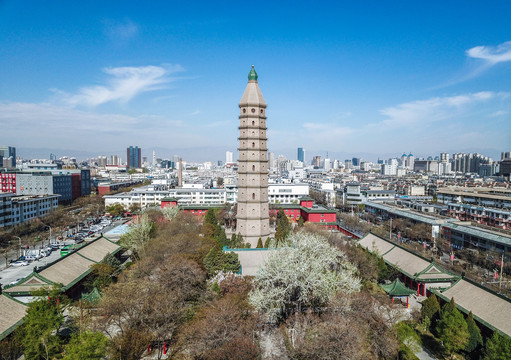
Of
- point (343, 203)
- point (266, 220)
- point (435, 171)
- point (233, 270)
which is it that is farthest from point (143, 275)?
point (435, 171)

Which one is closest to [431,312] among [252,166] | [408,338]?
[408,338]

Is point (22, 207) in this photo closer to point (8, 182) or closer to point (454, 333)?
point (8, 182)

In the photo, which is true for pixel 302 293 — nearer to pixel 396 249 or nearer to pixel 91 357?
pixel 91 357

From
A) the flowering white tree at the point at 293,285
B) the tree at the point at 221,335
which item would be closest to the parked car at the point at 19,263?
the tree at the point at 221,335

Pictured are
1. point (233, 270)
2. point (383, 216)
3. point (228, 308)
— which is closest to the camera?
point (228, 308)

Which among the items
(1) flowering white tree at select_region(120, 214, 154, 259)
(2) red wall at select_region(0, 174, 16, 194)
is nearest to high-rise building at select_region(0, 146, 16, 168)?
(2) red wall at select_region(0, 174, 16, 194)

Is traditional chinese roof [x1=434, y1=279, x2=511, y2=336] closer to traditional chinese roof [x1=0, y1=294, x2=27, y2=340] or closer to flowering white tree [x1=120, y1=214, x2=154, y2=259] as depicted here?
traditional chinese roof [x1=0, y1=294, x2=27, y2=340]

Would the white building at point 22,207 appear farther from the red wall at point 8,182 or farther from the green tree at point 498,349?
the green tree at point 498,349
